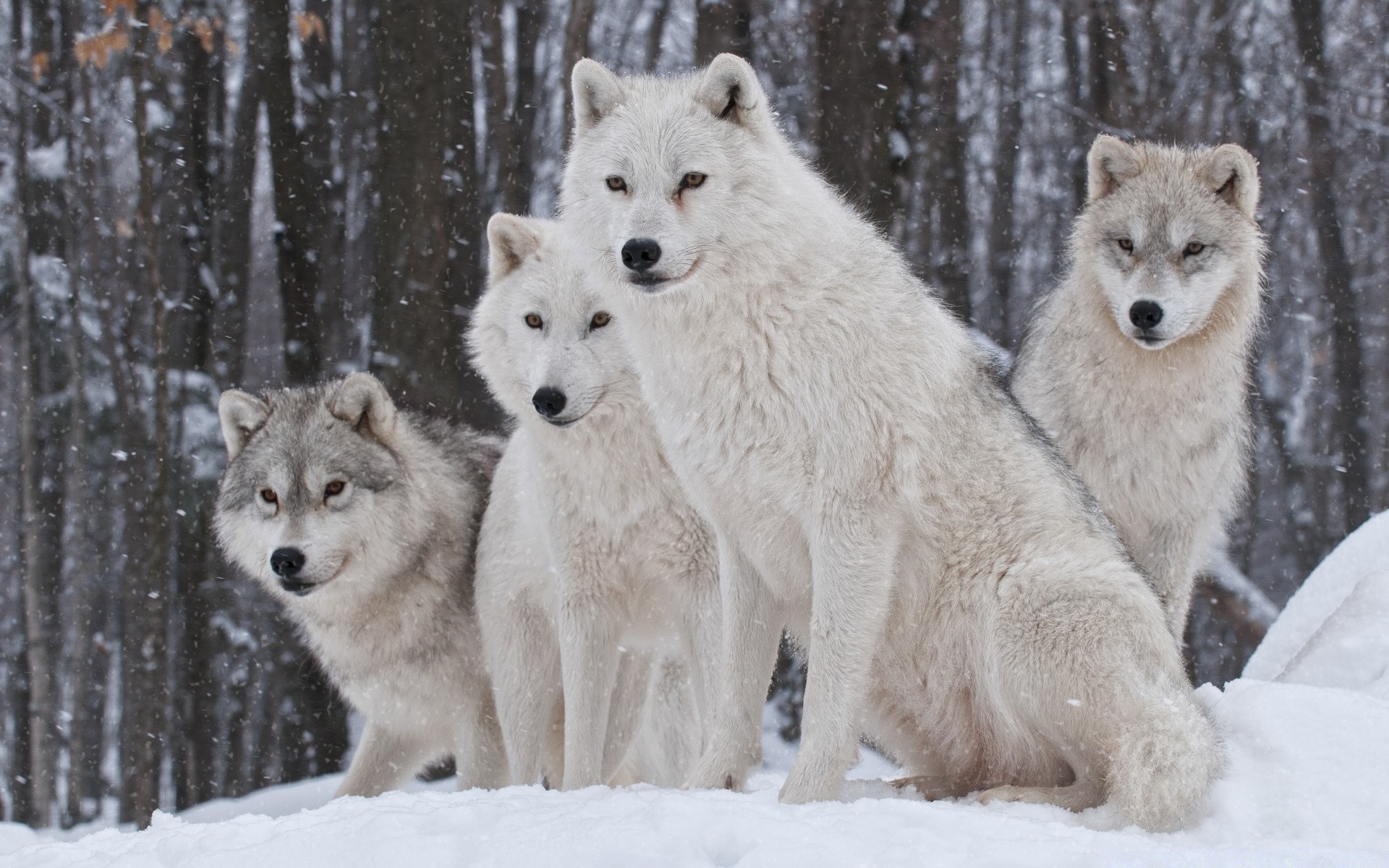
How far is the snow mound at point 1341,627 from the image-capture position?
507 centimetres

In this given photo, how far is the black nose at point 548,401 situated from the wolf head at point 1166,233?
2.72 metres

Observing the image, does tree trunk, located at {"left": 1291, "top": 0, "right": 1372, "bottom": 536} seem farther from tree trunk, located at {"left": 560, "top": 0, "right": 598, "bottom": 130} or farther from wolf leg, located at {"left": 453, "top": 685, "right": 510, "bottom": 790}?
wolf leg, located at {"left": 453, "top": 685, "right": 510, "bottom": 790}

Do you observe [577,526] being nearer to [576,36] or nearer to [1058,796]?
[1058,796]

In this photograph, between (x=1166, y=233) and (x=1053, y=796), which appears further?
(x=1166, y=233)

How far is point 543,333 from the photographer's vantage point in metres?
4.99

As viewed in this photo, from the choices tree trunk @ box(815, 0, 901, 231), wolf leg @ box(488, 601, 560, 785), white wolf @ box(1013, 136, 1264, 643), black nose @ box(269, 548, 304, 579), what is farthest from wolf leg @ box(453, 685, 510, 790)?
tree trunk @ box(815, 0, 901, 231)

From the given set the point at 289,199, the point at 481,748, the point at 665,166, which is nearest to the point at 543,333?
the point at 665,166

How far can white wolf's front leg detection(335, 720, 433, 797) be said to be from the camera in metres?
6.05

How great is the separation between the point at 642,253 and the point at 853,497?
1.01 m

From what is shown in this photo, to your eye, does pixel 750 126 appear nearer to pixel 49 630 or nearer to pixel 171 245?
pixel 171 245

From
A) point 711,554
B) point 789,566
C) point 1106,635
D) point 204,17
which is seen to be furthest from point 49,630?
point 1106,635

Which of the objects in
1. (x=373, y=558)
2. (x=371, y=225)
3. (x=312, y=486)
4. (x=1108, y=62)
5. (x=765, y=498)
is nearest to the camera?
(x=765, y=498)

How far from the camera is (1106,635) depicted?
3703 mm

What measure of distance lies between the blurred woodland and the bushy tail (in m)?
4.96
